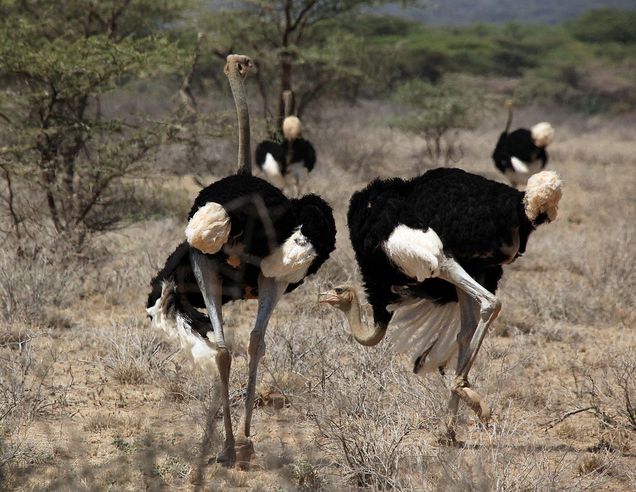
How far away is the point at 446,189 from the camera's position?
4.20m

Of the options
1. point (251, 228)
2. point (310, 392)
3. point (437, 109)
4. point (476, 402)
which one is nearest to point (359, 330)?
point (310, 392)

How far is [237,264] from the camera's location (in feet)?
12.3

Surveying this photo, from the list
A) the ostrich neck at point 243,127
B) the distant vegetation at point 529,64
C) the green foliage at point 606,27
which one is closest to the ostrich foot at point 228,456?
the ostrich neck at point 243,127

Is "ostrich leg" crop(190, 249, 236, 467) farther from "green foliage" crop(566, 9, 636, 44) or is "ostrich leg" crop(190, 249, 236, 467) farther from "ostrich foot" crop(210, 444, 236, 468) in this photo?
"green foliage" crop(566, 9, 636, 44)

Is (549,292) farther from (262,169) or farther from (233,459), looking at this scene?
(262,169)

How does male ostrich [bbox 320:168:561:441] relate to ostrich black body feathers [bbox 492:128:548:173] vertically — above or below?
above

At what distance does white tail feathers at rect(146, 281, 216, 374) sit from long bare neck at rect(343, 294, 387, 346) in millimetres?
848

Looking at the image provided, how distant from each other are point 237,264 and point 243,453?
2.47 ft

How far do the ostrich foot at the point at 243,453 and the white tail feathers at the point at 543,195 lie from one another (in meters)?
1.47

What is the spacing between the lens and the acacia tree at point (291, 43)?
45.4ft

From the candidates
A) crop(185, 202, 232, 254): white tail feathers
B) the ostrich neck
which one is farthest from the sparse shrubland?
the ostrich neck

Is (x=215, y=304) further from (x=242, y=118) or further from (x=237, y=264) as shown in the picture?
(x=242, y=118)

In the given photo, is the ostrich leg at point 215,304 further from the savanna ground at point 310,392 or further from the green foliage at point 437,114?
the green foliage at point 437,114

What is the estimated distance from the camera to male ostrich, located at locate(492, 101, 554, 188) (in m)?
11.4
